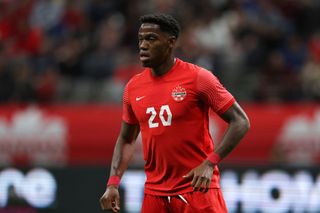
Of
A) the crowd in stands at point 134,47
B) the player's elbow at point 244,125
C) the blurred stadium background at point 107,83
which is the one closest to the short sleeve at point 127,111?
the player's elbow at point 244,125

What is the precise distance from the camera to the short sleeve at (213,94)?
6.44m

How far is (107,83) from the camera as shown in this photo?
→ 45.5 feet

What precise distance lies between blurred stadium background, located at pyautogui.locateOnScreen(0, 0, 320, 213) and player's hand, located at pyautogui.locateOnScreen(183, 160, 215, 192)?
4.21 m

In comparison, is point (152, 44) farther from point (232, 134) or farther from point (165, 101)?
point (232, 134)

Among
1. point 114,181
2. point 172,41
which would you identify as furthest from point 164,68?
point 114,181

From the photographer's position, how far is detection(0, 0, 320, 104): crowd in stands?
13312 millimetres

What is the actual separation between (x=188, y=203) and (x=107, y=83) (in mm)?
7462

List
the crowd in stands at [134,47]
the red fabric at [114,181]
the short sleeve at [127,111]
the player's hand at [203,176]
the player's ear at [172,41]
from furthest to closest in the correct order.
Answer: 1. the crowd in stands at [134,47]
2. the short sleeve at [127,111]
3. the red fabric at [114,181]
4. the player's ear at [172,41]
5. the player's hand at [203,176]

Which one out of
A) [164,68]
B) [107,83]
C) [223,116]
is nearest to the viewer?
[223,116]

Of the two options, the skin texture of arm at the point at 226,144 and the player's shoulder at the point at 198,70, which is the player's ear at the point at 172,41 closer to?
the player's shoulder at the point at 198,70

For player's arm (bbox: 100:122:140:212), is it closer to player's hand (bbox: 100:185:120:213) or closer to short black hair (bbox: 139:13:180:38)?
player's hand (bbox: 100:185:120:213)

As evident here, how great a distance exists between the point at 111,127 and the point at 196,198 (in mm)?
6883

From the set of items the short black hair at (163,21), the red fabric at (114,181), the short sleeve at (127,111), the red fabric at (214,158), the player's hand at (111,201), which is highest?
the short black hair at (163,21)

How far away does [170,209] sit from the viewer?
21.8 feet
